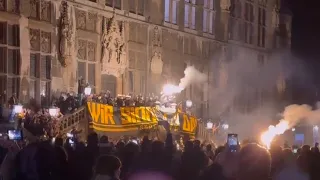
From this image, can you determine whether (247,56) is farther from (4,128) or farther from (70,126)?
(4,128)

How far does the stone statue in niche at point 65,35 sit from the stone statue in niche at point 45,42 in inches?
22.6

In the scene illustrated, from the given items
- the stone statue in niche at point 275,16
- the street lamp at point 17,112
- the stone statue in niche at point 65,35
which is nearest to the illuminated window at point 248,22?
the stone statue in niche at point 275,16

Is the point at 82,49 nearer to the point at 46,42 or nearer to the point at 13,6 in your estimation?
the point at 46,42

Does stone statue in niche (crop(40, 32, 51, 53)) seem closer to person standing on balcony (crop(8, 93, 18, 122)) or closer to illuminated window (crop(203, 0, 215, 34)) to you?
person standing on balcony (crop(8, 93, 18, 122))

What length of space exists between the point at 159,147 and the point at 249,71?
34253 mm

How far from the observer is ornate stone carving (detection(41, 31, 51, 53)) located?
26.6 meters

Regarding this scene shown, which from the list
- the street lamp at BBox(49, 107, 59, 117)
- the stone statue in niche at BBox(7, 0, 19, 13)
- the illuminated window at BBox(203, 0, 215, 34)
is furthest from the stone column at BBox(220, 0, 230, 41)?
the street lamp at BBox(49, 107, 59, 117)

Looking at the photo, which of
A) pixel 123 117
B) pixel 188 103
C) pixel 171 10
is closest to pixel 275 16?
pixel 171 10

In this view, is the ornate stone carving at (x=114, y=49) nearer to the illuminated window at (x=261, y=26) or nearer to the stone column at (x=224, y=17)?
the stone column at (x=224, y=17)

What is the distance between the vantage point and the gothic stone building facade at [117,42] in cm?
2550

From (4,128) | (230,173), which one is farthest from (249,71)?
(230,173)

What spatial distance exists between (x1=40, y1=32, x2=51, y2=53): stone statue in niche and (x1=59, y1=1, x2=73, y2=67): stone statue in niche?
22.6 inches

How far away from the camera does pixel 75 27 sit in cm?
2823

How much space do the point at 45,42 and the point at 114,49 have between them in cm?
479
